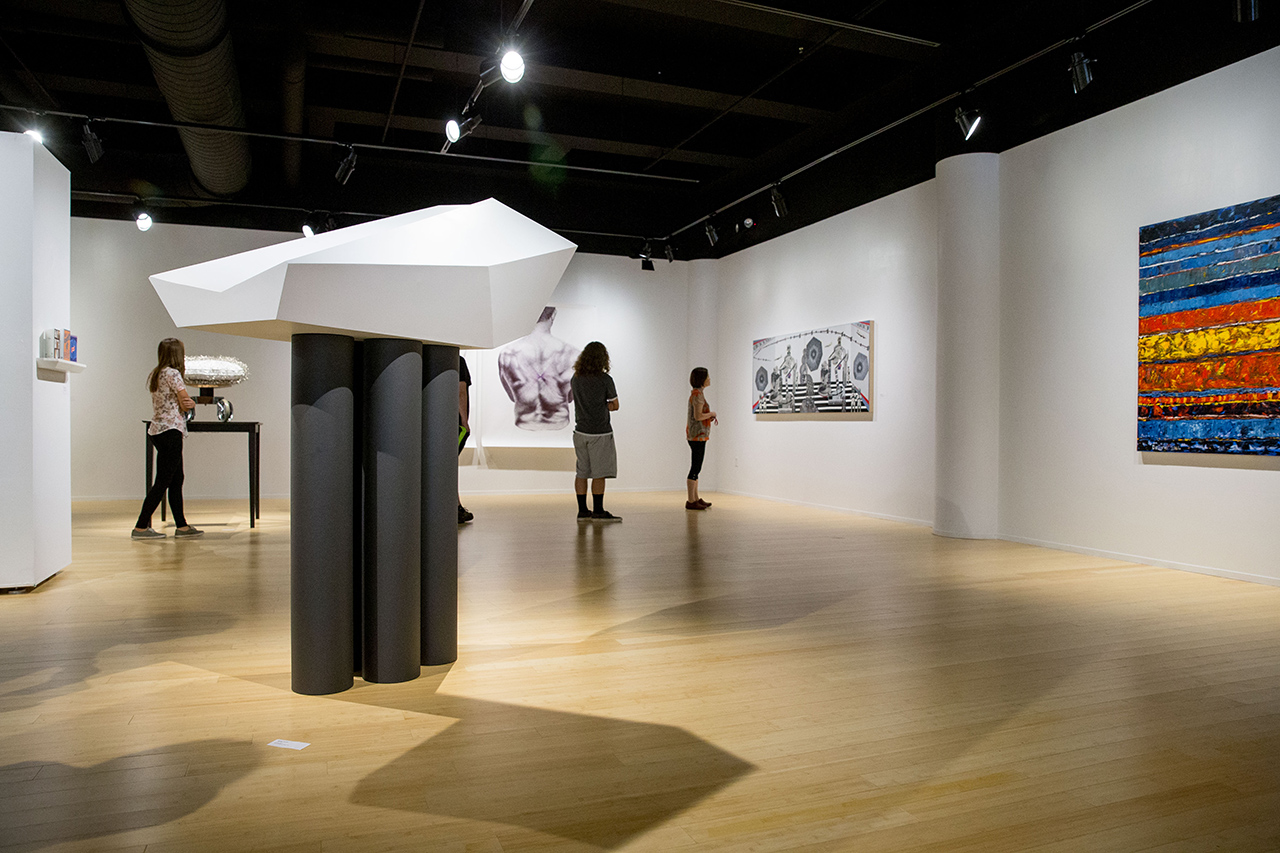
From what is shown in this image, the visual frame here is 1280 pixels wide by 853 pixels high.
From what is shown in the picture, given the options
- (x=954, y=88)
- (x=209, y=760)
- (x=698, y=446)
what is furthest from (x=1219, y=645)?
(x=698, y=446)

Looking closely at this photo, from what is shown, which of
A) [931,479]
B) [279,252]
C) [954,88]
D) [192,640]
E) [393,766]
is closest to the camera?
[393,766]

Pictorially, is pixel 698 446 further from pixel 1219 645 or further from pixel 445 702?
pixel 445 702

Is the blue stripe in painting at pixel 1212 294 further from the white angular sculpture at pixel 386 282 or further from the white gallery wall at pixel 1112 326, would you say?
the white angular sculpture at pixel 386 282

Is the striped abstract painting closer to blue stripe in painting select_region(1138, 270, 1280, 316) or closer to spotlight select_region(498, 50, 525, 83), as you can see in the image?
blue stripe in painting select_region(1138, 270, 1280, 316)

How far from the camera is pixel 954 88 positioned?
21.8ft

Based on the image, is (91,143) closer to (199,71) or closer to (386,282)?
(199,71)

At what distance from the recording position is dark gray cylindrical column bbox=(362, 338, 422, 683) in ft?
9.35

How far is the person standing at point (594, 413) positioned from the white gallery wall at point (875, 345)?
2.58 metres

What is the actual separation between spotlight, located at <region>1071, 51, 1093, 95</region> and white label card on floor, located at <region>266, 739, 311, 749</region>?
18.8ft

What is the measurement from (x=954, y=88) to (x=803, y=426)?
3.96 metres

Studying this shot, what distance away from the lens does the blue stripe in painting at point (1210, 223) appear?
482cm

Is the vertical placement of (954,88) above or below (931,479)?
above

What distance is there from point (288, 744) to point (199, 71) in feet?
17.5

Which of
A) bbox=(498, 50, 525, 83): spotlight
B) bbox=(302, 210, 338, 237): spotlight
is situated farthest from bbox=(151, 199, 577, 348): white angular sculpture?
bbox=(302, 210, 338, 237): spotlight
